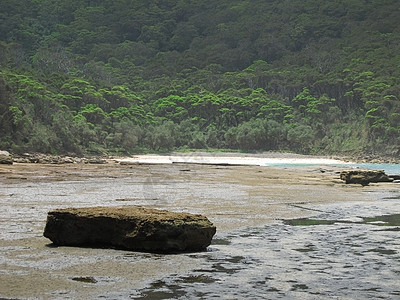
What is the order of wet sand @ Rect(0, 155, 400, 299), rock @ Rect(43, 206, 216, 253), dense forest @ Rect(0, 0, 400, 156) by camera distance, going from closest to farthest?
wet sand @ Rect(0, 155, 400, 299) < rock @ Rect(43, 206, 216, 253) < dense forest @ Rect(0, 0, 400, 156)

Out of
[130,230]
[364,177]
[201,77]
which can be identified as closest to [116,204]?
[130,230]

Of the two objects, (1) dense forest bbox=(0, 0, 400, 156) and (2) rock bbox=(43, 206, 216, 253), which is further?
(1) dense forest bbox=(0, 0, 400, 156)

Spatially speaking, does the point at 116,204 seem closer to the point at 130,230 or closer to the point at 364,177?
the point at 130,230

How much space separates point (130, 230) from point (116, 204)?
26.6 ft

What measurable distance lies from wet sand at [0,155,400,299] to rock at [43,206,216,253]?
26cm

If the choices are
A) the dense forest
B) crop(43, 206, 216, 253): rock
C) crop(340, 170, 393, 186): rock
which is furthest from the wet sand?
the dense forest

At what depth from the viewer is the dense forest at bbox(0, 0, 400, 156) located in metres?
84.1

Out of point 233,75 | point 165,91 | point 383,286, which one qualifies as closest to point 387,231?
point 383,286

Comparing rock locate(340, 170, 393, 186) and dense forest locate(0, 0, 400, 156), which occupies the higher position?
dense forest locate(0, 0, 400, 156)

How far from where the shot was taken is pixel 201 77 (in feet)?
468

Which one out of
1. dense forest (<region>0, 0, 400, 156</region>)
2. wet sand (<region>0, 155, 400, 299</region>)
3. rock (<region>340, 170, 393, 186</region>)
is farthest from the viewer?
dense forest (<region>0, 0, 400, 156</region>)

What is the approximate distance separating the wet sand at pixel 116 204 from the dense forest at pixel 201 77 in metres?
33.0

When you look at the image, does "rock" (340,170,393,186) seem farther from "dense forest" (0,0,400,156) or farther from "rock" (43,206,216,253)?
"dense forest" (0,0,400,156)

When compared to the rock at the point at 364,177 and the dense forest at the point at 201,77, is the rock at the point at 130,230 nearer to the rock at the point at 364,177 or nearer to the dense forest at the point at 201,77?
the rock at the point at 364,177
